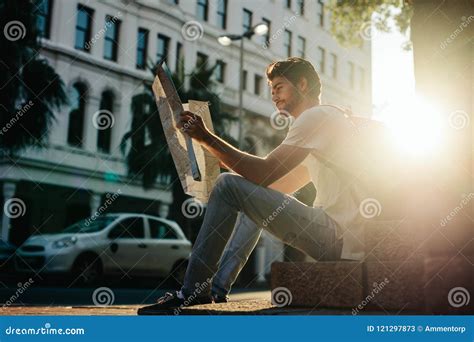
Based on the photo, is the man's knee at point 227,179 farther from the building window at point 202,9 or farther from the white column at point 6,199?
the building window at point 202,9

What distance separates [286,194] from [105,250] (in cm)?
964

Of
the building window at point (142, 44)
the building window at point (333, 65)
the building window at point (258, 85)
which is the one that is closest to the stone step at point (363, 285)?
the building window at point (142, 44)

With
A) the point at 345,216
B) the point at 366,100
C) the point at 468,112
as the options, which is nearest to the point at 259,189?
the point at 345,216

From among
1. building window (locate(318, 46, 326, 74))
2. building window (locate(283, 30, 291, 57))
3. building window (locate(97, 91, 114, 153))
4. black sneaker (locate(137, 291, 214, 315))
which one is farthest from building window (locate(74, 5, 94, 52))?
black sneaker (locate(137, 291, 214, 315))

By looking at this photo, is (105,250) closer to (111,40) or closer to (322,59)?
(111,40)

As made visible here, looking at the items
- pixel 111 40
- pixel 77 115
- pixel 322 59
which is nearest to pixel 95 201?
A: pixel 77 115

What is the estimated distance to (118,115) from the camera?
85.6 feet

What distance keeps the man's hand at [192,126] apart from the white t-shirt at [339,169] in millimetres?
451

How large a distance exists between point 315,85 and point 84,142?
2203 cm

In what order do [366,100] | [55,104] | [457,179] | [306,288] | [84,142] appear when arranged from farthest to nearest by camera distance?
[366,100] → [84,142] → [55,104] → [306,288] → [457,179]

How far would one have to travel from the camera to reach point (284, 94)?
363cm

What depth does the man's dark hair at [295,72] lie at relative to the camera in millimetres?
3584
